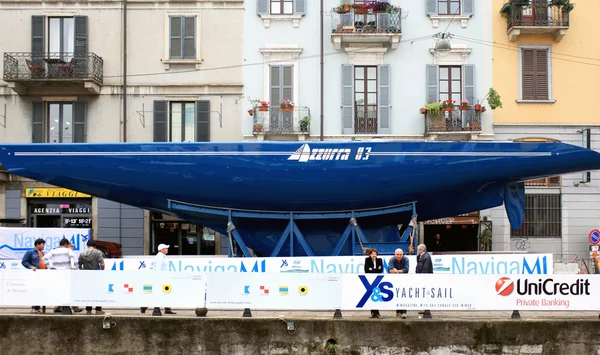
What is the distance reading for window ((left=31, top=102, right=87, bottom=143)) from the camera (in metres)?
23.2

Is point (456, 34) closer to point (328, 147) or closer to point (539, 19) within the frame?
point (539, 19)

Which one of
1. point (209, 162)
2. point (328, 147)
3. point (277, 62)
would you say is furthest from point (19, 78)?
point (328, 147)

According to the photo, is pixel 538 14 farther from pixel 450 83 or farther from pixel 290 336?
pixel 290 336

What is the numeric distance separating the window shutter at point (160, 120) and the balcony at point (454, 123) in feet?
32.9

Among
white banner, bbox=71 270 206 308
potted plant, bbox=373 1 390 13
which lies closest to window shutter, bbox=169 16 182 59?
potted plant, bbox=373 1 390 13

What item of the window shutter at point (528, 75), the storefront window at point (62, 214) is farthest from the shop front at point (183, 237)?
the window shutter at point (528, 75)

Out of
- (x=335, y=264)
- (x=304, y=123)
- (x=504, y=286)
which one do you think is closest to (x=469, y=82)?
(x=304, y=123)

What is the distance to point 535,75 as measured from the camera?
2295 centimetres

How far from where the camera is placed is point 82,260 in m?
11.7

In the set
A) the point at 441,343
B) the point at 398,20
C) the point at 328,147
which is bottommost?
the point at 441,343

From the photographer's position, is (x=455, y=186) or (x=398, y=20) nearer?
(x=455, y=186)

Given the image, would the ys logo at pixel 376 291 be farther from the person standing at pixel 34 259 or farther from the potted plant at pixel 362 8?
the potted plant at pixel 362 8

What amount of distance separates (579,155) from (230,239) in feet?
28.4

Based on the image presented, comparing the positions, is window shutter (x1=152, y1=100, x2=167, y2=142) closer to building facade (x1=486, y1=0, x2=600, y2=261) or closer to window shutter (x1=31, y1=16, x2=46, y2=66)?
window shutter (x1=31, y1=16, x2=46, y2=66)
